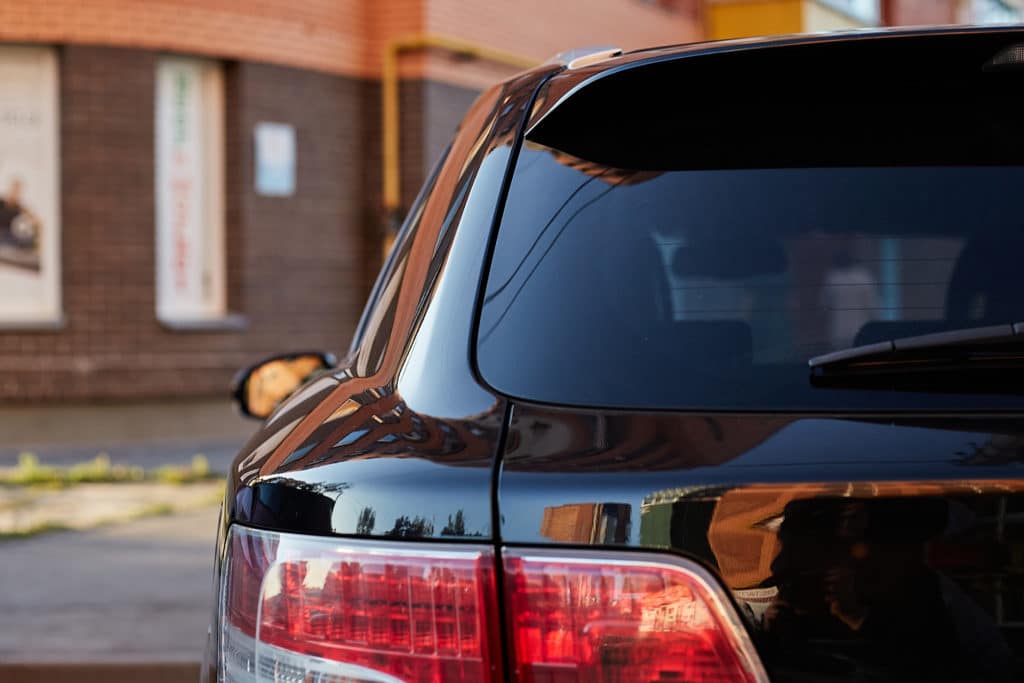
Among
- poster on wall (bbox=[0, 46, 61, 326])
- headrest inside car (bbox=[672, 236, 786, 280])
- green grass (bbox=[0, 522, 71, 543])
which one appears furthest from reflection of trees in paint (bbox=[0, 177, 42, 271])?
headrest inside car (bbox=[672, 236, 786, 280])

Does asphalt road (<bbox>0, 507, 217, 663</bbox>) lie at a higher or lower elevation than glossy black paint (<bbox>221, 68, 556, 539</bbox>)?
lower

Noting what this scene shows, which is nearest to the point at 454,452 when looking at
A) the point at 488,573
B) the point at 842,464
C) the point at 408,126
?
the point at 488,573

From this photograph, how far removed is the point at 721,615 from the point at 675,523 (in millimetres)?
91

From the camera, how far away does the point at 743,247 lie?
5.37 ft

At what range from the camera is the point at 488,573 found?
133 centimetres

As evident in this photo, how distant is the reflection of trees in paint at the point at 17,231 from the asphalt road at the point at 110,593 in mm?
4777

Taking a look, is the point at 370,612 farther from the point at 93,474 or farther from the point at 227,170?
the point at 227,170

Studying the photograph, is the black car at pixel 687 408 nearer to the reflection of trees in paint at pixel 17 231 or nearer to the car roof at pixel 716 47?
the car roof at pixel 716 47

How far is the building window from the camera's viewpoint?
12781 mm

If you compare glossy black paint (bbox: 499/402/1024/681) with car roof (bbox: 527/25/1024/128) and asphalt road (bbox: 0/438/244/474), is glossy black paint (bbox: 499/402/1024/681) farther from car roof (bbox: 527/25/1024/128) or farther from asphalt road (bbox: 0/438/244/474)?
asphalt road (bbox: 0/438/244/474)

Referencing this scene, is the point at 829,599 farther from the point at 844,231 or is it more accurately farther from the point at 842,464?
the point at 844,231

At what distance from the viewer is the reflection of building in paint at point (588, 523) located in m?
1.31

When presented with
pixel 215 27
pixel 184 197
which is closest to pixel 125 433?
pixel 184 197

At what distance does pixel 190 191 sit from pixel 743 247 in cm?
1183
